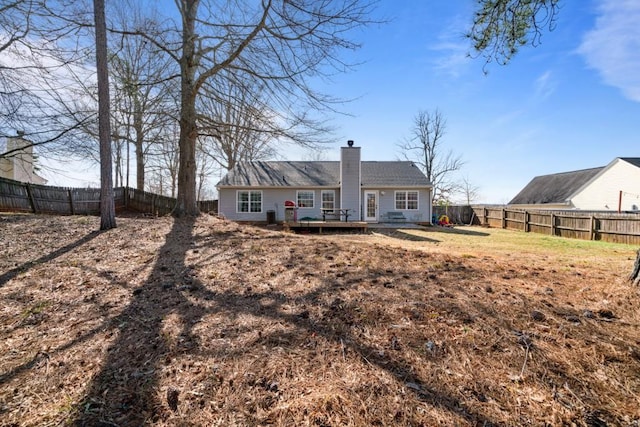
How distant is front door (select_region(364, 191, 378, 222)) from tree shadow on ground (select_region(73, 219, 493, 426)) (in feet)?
47.7

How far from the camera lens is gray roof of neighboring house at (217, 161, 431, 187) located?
17.9 meters

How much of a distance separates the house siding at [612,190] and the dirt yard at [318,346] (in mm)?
24331

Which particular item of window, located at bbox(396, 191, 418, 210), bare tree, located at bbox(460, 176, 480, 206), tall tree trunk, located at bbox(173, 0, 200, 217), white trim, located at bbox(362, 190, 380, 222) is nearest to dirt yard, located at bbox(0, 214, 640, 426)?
tall tree trunk, located at bbox(173, 0, 200, 217)

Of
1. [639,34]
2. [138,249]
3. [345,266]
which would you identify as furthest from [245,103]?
[639,34]

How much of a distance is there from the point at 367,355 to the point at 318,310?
0.77 metres

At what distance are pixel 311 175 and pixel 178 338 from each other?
54.7 ft

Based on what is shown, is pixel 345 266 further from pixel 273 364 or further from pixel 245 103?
pixel 245 103

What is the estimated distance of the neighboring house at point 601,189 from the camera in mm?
21234

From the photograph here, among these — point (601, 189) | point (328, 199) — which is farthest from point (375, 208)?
point (601, 189)

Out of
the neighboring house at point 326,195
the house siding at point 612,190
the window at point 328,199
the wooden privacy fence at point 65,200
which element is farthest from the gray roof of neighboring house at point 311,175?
the house siding at point 612,190

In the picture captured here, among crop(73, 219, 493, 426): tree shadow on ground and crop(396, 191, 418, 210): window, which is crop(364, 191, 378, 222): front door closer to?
crop(396, 191, 418, 210): window

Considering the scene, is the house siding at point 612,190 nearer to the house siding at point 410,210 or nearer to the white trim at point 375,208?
the house siding at point 410,210

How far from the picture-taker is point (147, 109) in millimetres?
9398

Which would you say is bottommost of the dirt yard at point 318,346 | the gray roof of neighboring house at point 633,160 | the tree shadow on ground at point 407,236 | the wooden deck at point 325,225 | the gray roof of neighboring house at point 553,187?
the tree shadow on ground at point 407,236
